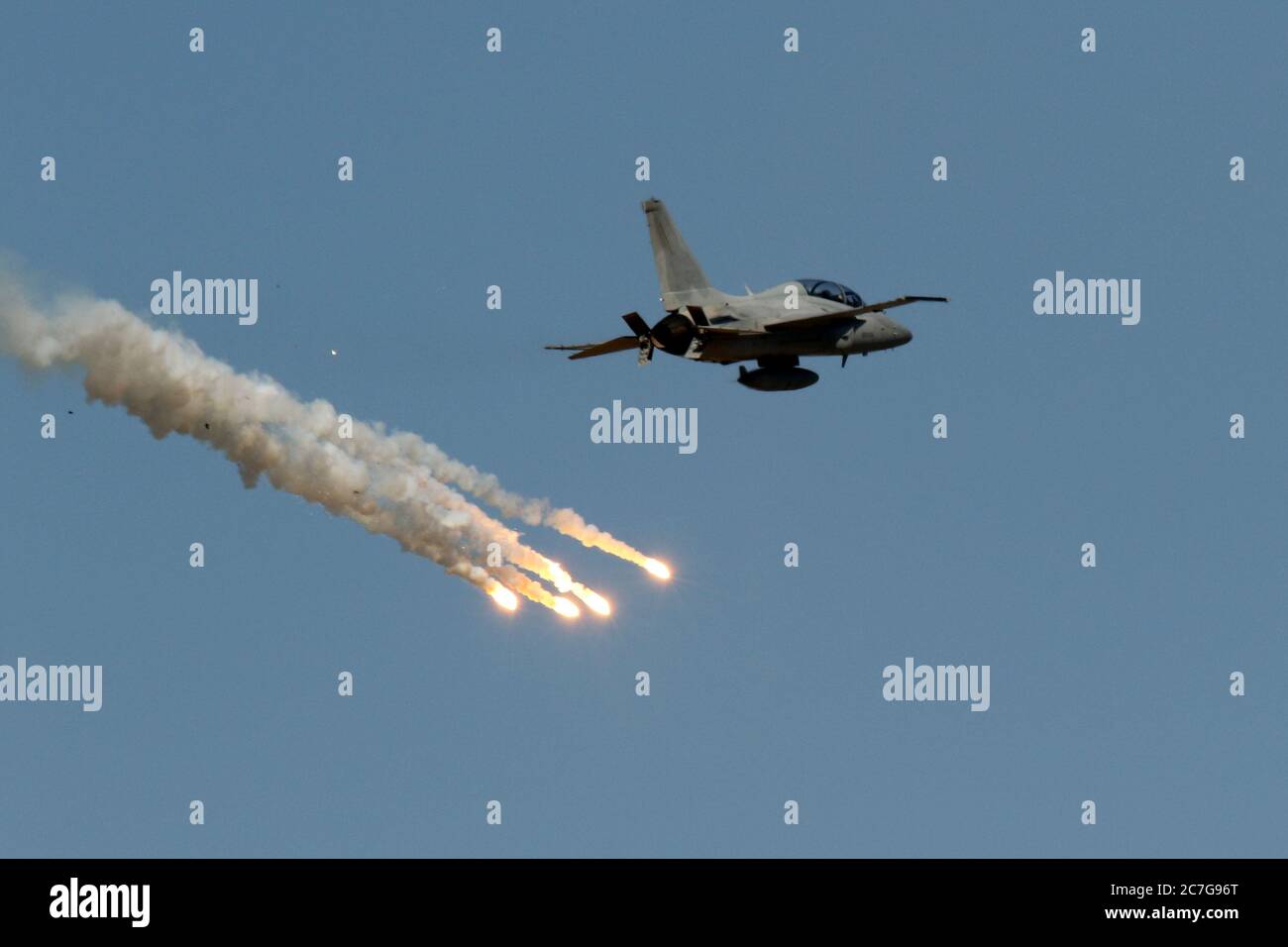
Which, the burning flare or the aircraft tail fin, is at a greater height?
the aircraft tail fin

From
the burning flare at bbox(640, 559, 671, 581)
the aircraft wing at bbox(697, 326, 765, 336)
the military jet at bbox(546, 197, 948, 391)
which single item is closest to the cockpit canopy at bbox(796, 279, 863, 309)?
the military jet at bbox(546, 197, 948, 391)

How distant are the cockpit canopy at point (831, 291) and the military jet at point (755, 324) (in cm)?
3

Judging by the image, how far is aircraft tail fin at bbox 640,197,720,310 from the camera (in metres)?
96.8

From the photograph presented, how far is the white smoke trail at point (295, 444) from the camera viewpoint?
91750mm

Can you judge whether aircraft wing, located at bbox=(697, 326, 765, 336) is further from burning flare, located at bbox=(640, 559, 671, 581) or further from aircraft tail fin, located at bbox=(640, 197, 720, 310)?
burning flare, located at bbox=(640, 559, 671, 581)

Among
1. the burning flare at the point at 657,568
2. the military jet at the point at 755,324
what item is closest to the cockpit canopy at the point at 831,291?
the military jet at the point at 755,324

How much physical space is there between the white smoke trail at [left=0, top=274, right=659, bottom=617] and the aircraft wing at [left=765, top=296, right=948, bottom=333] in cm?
996

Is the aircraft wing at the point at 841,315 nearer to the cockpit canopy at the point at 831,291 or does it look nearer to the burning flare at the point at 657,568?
the cockpit canopy at the point at 831,291

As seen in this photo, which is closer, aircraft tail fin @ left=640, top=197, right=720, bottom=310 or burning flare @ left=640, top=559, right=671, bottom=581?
aircraft tail fin @ left=640, top=197, right=720, bottom=310
